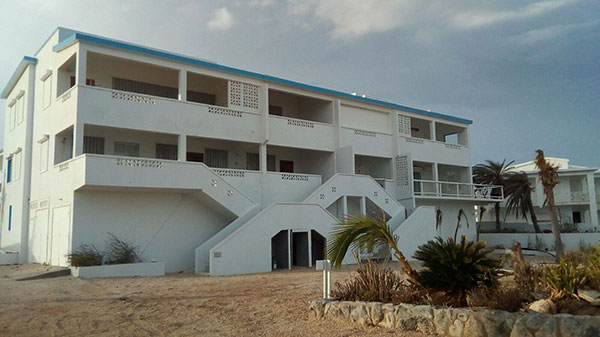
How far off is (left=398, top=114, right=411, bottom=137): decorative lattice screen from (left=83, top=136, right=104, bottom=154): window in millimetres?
16759

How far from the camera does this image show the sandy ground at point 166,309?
8.19 metres

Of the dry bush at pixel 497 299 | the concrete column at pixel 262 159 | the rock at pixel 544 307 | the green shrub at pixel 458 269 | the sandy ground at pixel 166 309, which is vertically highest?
the concrete column at pixel 262 159

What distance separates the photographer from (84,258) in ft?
55.5

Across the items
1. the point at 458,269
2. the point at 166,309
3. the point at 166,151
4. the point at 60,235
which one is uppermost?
the point at 166,151

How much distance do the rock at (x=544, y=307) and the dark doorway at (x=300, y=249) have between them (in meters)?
13.5

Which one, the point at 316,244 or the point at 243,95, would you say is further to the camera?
the point at 243,95

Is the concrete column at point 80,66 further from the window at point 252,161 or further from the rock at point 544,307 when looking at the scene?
the rock at point 544,307

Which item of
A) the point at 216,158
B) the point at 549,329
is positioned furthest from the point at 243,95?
the point at 549,329

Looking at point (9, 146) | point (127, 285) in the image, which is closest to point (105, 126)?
point (127, 285)

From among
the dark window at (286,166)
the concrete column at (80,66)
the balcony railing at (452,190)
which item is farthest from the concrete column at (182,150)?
the balcony railing at (452,190)

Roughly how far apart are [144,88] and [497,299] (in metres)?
19.0

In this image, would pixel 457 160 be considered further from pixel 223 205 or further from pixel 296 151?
pixel 223 205

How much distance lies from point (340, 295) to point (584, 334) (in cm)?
417

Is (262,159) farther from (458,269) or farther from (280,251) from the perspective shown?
(458,269)
